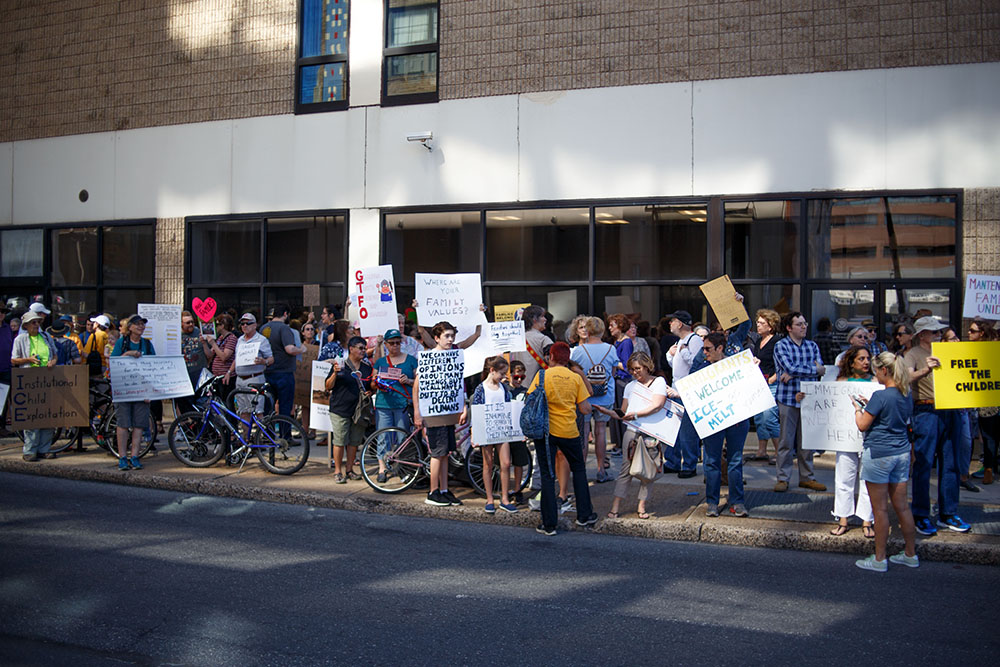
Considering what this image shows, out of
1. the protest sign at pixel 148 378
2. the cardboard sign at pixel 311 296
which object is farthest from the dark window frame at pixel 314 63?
the protest sign at pixel 148 378

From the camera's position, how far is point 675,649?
18.2 ft

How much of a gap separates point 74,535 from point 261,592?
9.02 feet

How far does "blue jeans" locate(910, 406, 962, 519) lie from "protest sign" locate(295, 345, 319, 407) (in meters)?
8.51

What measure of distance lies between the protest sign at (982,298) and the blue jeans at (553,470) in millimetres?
5547

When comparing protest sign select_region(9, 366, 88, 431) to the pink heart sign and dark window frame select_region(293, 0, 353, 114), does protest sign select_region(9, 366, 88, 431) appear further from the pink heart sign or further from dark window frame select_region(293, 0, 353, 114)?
dark window frame select_region(293, 0, 353, 114)

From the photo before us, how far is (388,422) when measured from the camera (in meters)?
10.4

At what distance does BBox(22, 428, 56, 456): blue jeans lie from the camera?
39.8 feet

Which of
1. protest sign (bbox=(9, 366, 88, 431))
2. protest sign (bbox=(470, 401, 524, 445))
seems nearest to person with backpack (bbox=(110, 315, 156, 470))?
protest sign (bbox=(9, 366, 88, 431))

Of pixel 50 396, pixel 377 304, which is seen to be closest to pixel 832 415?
pixel 377 304

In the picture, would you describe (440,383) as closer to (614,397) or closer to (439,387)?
(439,387)

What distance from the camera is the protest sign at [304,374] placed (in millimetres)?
13625

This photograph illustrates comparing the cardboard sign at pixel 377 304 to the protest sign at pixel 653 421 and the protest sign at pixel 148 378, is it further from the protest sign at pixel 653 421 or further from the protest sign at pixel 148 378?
the protest sign at pixel 653 421

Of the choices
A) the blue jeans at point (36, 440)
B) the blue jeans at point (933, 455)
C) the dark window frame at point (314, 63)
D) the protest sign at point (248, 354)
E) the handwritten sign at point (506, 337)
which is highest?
the dark window frame at point (314, 63)

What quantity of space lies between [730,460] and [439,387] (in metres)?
3.12
